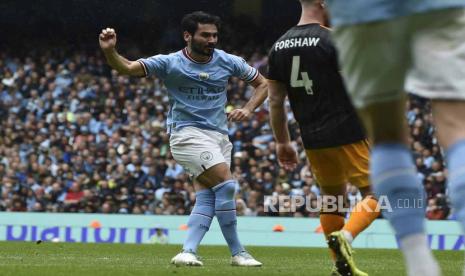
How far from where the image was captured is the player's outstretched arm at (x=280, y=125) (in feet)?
22.7

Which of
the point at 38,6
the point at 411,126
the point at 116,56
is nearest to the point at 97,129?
the point at 38,6

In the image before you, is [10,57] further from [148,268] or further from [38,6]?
[148,268]

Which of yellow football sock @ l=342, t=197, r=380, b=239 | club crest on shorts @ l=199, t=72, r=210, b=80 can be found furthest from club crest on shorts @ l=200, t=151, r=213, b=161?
yellow football sock @ l=342, t=197, r=380, b=239

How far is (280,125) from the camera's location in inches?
274

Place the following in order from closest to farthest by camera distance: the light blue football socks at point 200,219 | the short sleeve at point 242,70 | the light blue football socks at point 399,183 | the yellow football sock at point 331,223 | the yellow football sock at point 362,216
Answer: the light blue football socks at point 399,183 < the yellow football sock at point 362,216 < the yellow football sock at point 331,223 < the light blue football socks at point 200,219 < the short sleeve at point 242,70

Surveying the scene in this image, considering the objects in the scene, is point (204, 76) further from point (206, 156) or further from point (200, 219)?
point (200, 219)

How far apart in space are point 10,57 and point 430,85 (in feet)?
80.0

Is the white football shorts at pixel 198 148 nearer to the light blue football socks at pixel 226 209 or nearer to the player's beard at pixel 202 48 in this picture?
the light blue football socks at pixel 226 209

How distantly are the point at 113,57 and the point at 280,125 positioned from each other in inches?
73.2

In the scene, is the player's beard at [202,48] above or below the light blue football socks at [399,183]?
above

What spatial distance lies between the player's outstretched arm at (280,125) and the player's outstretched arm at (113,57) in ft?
5.07

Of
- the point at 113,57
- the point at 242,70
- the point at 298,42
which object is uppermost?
the point at 242,70

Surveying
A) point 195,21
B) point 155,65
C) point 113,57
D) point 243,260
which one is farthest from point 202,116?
point 243,260

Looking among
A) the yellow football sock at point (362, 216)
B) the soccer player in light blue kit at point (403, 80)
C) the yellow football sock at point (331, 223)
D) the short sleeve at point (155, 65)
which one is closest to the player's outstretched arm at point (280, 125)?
the yellow football sock at point (331, 223)
